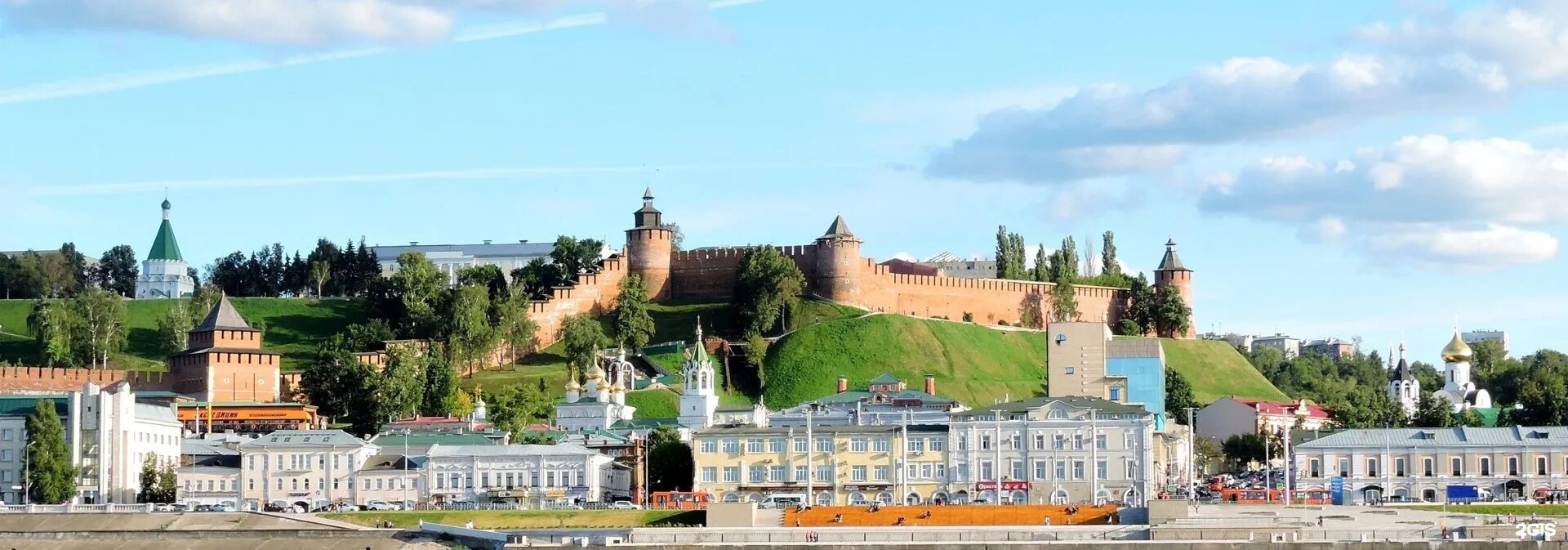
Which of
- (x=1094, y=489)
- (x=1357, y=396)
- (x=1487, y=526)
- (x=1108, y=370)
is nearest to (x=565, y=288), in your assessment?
(x=1108, y=370)

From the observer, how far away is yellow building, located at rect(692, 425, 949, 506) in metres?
99.2

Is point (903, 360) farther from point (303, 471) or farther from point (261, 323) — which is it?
point (303, 471)

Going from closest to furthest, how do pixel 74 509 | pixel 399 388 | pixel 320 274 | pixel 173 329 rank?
1. pixel 74 509
2. pixel 399 388
3. pixel 173 329
4. pixel 320 274

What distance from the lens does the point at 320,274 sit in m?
161

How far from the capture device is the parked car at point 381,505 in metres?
98.3

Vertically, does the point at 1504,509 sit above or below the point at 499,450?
below

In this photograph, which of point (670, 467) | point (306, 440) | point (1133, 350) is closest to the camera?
point (306, 440)

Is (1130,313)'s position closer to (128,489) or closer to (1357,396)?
(1357,396)

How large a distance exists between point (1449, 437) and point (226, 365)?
63596 mm

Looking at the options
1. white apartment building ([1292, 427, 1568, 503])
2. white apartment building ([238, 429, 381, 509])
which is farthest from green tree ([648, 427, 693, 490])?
white apartment building ([1292, 427, 1568, 503])

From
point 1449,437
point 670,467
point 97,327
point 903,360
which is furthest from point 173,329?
point 1449,437

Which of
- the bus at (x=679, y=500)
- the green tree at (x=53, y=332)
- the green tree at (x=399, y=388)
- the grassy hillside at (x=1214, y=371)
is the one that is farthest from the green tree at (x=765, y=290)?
the bus at (x=679, y=500)

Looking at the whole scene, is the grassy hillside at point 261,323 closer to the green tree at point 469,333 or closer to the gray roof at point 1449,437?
the green tree at point 469,333

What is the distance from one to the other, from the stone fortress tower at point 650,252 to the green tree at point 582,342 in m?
11.1
